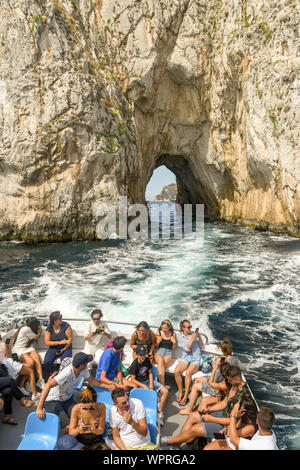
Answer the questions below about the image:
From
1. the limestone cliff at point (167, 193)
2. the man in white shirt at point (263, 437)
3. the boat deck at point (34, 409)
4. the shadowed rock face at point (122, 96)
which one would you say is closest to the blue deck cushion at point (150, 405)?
the boat deck at point (34, 409)

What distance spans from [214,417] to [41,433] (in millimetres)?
2751

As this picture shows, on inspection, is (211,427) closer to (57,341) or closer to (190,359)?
(190,359)

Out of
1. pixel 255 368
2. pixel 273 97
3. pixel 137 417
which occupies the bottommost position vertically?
Answer: pixel 255 368

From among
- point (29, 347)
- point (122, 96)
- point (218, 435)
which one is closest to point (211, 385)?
point (218, 435)

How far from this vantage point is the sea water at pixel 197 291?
7.31 metres

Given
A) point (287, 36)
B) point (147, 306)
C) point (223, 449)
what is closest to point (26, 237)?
point (147, 306)

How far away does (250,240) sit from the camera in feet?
76.1

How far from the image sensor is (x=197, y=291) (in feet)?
41.9

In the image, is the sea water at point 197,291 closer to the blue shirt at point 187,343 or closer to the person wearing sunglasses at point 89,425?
the blue shirt at point 187,343

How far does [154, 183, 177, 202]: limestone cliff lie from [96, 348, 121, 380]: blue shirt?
160m

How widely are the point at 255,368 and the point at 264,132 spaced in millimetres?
22366

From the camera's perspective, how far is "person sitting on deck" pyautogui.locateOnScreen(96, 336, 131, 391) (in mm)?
5520

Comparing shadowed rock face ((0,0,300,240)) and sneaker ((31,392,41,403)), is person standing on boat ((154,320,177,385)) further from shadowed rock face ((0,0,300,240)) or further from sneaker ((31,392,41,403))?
shadowed rock face ((0,0,300,240))

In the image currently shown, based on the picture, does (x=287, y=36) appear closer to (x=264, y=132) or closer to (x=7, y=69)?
(x=264, y=132)
